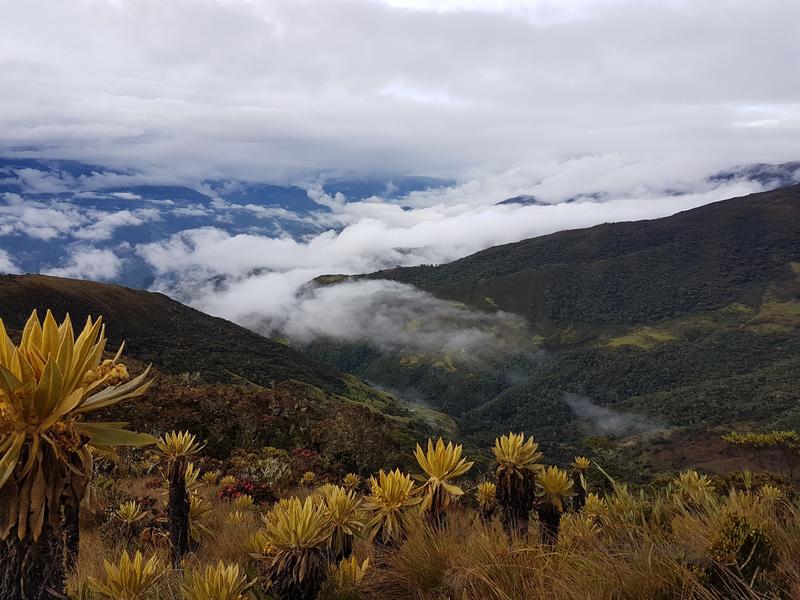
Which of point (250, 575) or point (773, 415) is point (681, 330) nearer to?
point (773, 415)

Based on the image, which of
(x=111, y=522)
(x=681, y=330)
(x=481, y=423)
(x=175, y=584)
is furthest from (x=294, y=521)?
(x=681, y=330)

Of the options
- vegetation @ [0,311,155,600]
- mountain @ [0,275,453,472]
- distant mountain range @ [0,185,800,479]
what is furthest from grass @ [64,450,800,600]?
mountain @ [0,275,453,472]

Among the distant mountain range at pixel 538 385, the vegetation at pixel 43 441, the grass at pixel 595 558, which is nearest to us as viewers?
the vegetation at pixel 43 441

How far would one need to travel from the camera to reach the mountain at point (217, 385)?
16141mm

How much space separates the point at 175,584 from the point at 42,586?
1296 mm

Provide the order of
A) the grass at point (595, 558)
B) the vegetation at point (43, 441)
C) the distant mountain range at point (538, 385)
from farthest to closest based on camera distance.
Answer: the distant mountain range at point (538, 385), the grass at point (595, 558), the vegetation at point (43, 441)

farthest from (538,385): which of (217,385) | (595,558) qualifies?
(595,558)

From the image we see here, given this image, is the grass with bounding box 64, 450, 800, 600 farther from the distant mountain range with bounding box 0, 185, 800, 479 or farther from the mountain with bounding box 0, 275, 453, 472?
the mountain with bounding box 0, 275, 453, 472

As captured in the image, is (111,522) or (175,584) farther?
(111,522)

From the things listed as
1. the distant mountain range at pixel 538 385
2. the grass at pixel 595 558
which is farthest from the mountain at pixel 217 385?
the grass at pixel 595 558

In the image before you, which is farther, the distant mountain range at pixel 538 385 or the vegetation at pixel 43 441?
the distant mountain range at pixel 538 385

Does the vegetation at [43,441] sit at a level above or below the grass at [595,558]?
above

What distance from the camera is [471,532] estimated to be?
409cm

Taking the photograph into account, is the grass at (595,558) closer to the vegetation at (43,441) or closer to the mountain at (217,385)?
the vegetation at (43,441)
